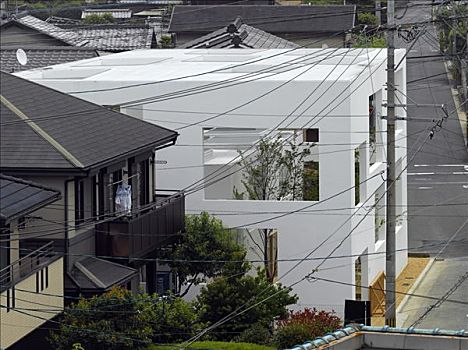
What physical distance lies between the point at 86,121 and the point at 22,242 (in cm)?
381

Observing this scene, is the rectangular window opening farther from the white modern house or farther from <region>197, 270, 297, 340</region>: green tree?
<region>197, 270, 297, 340</region>: green tree

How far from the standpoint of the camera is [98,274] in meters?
20.5

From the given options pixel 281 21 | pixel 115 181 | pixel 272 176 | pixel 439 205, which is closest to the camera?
pixel 115 181

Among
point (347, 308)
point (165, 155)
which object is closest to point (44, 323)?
point (347, 308)

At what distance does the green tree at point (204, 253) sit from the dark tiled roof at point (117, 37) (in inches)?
1117

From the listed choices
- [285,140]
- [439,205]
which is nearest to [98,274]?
[285,140]

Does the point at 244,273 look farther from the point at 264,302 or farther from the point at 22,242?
the point at 22,242

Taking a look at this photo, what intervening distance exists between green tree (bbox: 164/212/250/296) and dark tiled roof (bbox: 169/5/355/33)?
34883mm

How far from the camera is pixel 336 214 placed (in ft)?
82.4

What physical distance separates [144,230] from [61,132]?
7.93 ft

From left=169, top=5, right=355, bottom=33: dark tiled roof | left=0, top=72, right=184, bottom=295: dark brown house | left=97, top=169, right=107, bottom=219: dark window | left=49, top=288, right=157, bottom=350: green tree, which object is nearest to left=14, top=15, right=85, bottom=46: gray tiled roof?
left=169, top=5, right=355, bottom=33: dark tiled roof

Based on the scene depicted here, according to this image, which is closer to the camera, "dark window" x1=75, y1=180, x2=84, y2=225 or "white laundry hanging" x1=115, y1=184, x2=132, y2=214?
"dark window" x1=75, y1=180, x2=84, y2=225

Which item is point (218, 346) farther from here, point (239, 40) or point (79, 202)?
point (239, 40)

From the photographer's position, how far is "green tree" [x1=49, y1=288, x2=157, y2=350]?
18656 millimetres
